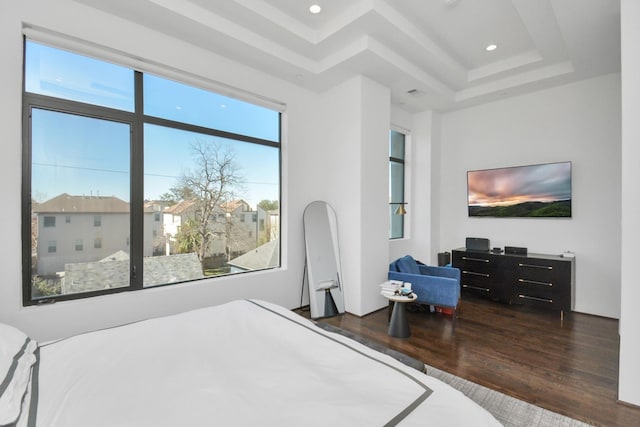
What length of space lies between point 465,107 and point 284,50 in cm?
337

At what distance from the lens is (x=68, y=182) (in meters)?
2.45

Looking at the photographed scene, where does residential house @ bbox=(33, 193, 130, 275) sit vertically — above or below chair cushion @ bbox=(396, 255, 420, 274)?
above

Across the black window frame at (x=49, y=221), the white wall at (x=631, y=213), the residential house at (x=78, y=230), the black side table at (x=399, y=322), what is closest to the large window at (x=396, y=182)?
the black side table at (x=399, y=322)

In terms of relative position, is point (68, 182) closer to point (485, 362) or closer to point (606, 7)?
point (485, 362)

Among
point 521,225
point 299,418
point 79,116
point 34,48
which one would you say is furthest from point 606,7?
point 34,48

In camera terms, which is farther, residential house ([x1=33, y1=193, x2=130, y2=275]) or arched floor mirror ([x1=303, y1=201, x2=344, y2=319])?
arched floor mirror ([x1=303, y1=201, x2=344, y2=319])

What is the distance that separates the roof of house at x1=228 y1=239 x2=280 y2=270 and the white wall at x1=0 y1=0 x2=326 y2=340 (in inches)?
5.2

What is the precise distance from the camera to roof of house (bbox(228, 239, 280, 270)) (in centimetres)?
356

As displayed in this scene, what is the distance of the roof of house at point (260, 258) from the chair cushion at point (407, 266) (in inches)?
67.3

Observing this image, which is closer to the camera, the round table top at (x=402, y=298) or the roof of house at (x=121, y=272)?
the roof of house at (x=121, y=272)

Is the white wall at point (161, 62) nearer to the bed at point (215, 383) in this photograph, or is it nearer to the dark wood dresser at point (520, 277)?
the bed at point (215, 383)

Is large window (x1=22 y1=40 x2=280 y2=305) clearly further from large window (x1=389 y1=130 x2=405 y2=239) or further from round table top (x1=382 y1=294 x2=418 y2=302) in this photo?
large window (x1=389 y1=130 x2=405 y2=239)

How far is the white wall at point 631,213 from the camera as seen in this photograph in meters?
2.00

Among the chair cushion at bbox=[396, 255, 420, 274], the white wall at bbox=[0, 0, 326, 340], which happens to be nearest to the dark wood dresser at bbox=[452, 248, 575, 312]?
the chair cushion at bbox=[396, 255, 420, 274]
